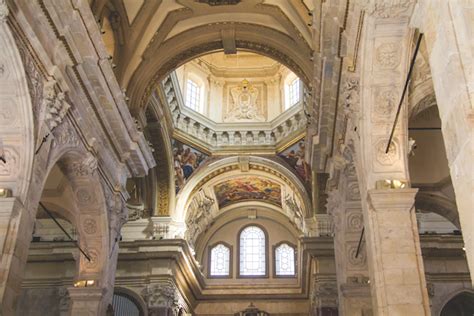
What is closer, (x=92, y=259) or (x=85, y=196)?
(x=85, y=196)

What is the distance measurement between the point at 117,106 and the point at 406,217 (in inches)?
261

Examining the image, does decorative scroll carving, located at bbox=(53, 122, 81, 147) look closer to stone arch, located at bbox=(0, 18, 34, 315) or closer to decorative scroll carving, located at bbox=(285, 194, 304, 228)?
stone arch, located at bbox=(0, 18, 34, 315)

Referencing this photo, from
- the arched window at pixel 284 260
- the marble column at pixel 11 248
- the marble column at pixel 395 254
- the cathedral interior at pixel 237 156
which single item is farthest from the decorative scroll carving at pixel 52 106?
the arched window at pixel 284 260

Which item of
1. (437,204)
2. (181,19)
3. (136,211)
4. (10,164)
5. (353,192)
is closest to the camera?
(10,164)

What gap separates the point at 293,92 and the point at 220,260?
8.41 meters

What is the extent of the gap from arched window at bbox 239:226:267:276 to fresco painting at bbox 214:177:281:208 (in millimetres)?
1895

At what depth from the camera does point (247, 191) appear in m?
26.9

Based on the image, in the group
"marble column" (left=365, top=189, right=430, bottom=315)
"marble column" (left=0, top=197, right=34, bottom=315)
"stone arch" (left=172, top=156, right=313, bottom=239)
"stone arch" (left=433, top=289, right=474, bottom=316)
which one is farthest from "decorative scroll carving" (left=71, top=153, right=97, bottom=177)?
"stone arch" (left=433, top=289, right=474, bottom=316)

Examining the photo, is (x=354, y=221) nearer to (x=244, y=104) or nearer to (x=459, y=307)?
(x=459, y=307)

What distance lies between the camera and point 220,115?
25.2m

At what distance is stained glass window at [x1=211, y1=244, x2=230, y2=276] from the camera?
27.8 m

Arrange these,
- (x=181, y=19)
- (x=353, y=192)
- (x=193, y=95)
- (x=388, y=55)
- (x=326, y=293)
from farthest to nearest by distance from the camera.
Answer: (x=193, y=95) < (x=326, y=293) < (x=181, y=19) < (x=353, y=192) < (x=388, y=55)

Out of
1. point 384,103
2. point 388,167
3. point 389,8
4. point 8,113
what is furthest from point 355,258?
point 8,113

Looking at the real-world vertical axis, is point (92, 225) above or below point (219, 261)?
below
